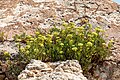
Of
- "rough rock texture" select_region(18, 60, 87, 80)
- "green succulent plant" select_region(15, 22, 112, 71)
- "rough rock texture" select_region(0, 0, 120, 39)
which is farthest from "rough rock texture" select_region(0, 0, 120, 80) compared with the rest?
"rough rock texture" select_region(18, 60, 87, 80)

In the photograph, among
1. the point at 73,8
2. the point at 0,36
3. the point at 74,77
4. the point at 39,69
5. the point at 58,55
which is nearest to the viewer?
the point at 74,77

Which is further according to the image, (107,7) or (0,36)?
(107,7)

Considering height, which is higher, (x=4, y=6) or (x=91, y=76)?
(x=4, y=6)

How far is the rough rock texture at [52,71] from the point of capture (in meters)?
4.61

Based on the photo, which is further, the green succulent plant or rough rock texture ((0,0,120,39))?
rough rock texture ((0,0,120,39))

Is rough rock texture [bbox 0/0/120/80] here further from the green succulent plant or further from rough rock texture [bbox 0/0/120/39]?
the green succulent plant

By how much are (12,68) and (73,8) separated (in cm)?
243

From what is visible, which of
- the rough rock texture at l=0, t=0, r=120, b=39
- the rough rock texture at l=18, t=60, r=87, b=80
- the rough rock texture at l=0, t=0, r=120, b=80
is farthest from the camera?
the rough rock texture at l=0, t=0, r=120, b=39

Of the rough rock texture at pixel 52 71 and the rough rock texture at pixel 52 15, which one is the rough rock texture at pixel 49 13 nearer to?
the rough rock texture at pixel 52 15

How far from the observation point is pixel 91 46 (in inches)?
219

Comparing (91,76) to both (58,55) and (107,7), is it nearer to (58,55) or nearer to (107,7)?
(58,55)

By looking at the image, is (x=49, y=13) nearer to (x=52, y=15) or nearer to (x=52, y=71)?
(x=52, y=15)

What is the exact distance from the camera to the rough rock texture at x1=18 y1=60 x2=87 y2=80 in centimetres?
461

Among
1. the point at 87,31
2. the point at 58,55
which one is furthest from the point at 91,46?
the point at 87,31
